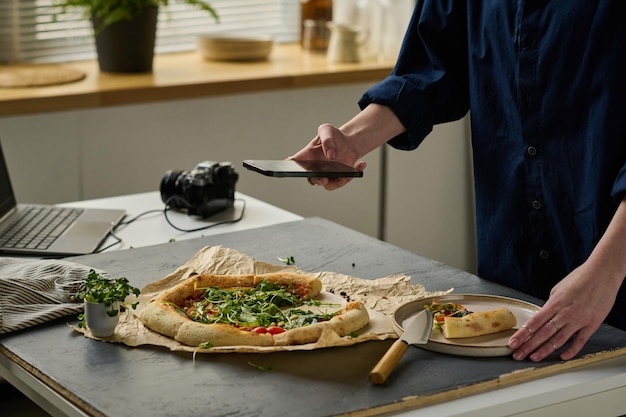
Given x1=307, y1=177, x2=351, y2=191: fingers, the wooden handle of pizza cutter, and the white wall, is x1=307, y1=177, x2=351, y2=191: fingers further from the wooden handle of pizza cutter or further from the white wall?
the white wall

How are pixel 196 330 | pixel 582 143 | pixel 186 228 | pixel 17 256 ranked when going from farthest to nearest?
1. pixel 186 228
2. pixel 17 256
3. pixel 582 143
4. pixel 196 330

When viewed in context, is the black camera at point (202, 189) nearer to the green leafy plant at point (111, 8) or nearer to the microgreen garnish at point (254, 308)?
the microgreen garnish at point (254, 308)

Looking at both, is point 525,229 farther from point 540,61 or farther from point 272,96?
point 272,96

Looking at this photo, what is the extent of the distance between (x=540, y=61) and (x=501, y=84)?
0.38 ft

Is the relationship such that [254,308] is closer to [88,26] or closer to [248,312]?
[248,312]

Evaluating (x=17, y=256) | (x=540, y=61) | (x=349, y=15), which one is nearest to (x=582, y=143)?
(x=540, y=61)

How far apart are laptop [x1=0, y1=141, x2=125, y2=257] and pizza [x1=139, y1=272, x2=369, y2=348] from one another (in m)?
0.43

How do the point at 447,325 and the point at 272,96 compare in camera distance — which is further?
the point at 272,96

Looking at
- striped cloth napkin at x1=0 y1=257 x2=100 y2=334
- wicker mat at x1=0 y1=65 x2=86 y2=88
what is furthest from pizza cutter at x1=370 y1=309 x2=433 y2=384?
wicker mat at x1=0 y1=65 x2=86 y2=88

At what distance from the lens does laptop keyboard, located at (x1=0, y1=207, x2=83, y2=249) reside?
1953mm

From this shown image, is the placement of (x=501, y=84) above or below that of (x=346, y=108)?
above

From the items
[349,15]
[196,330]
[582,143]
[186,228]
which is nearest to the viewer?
[196,330]

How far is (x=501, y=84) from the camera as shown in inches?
68.0

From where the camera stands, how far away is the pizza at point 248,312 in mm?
1379
